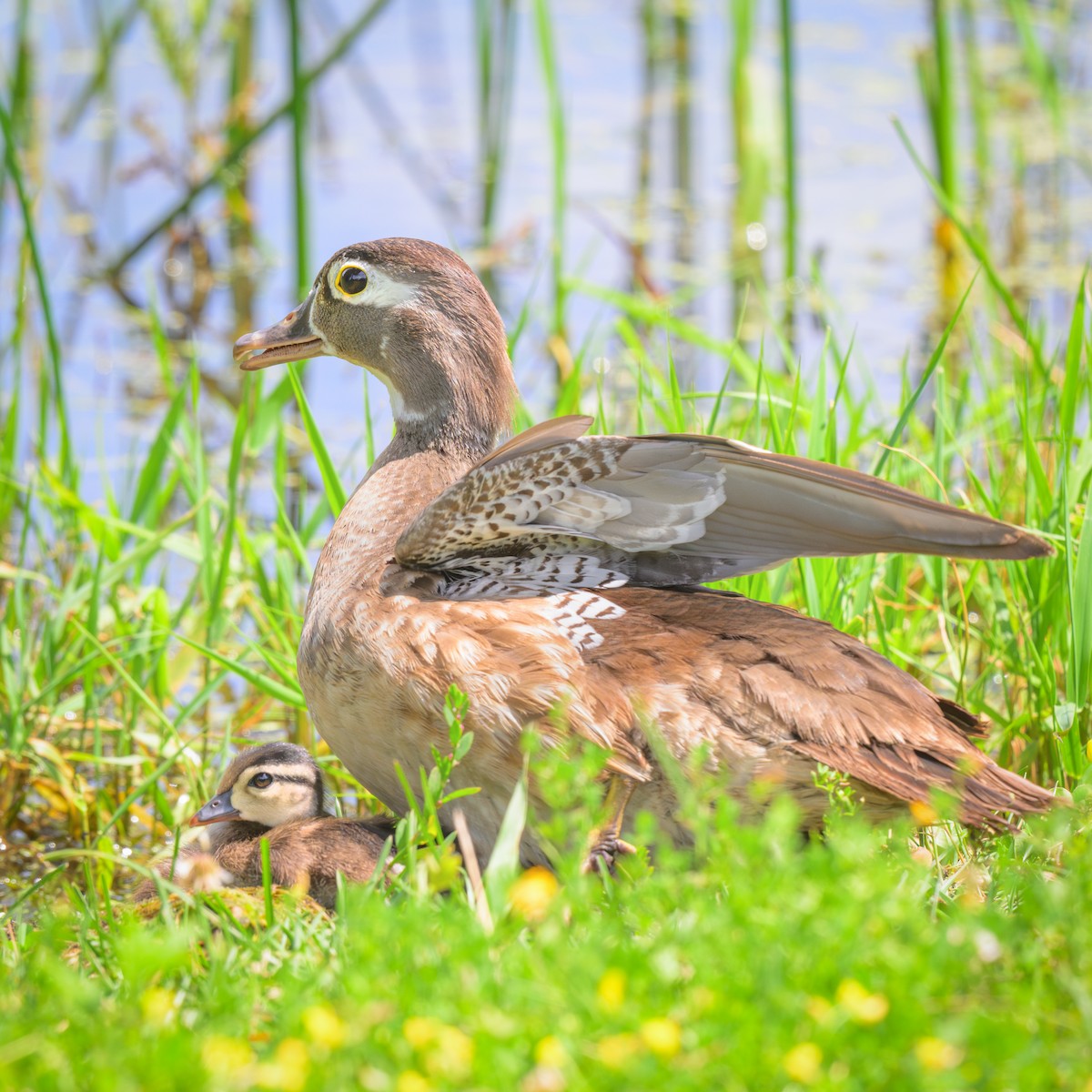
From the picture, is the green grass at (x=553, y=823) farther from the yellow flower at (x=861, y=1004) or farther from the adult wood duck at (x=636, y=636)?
the adult wood duck at (x=636, y=636)

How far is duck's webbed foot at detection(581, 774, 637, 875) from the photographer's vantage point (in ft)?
10.2

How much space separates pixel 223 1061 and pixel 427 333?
220cm

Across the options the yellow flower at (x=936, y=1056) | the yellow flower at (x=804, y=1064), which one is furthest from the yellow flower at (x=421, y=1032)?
the yellow flower at (x=936, y=1056)

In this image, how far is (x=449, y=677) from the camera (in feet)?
10.3

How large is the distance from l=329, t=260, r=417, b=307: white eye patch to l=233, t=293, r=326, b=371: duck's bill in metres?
0.18

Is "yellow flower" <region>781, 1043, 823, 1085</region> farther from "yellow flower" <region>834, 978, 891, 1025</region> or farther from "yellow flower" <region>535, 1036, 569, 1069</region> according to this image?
"yellow flower" <region>535, 1036, 569, 1069</region>

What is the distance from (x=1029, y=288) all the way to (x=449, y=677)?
19.4 ft

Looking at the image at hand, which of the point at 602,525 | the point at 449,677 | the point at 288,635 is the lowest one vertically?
the point at 288,635

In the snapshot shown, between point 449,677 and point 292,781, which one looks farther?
point 292,781

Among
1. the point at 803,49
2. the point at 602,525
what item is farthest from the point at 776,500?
the point at 803,49

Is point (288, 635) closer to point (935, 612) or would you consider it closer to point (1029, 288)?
point (935, 612)

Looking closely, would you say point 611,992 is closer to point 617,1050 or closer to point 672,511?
point 617,1050

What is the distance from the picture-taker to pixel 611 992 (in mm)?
1934

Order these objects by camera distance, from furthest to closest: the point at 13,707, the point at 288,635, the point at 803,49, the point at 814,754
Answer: the point at 803,49 → the point at 288,635 → the point at 13,707 → the point at 814,754
